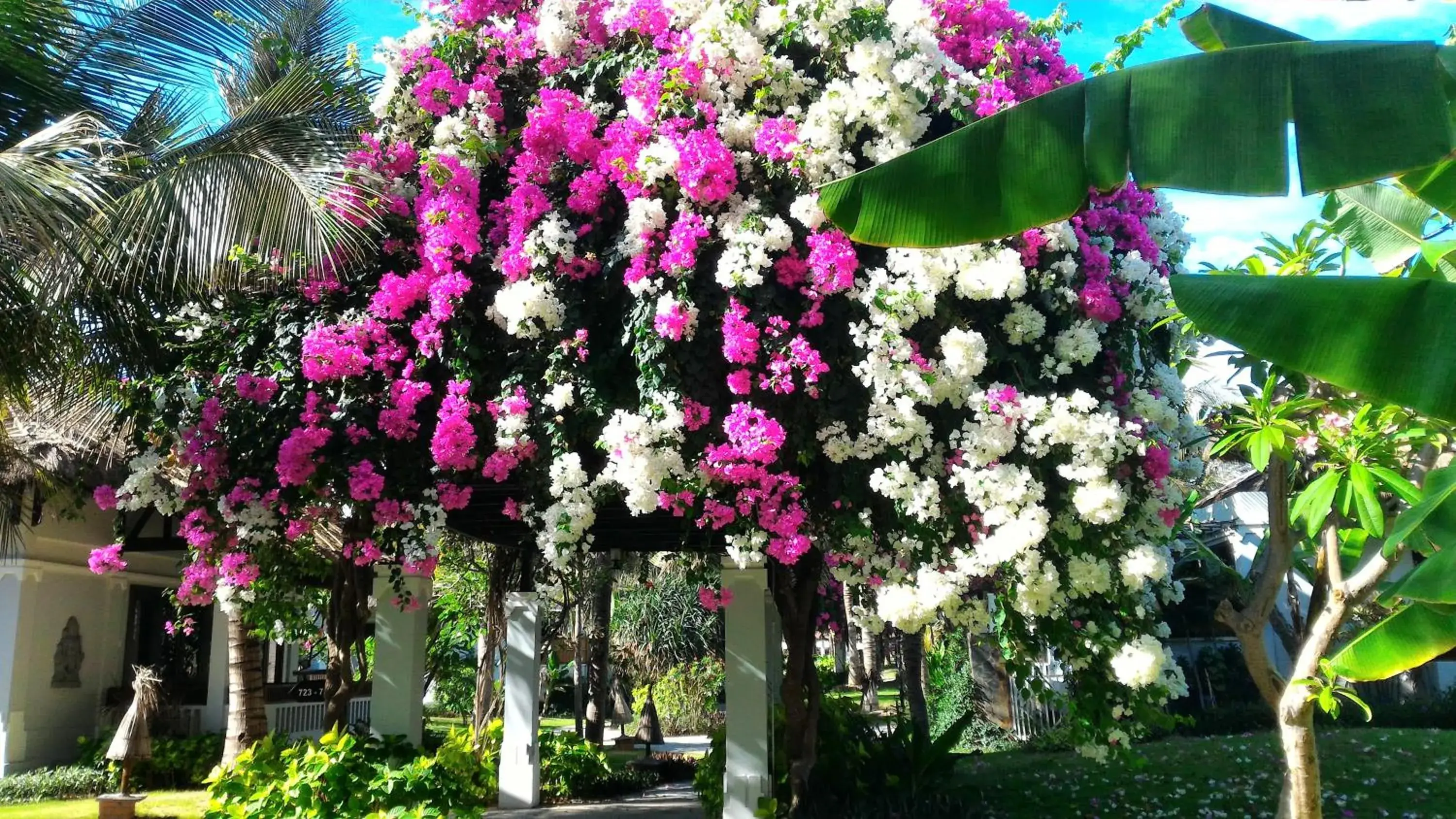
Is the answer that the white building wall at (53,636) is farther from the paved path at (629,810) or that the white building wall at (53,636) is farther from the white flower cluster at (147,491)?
the white flower cluster at (147,491)

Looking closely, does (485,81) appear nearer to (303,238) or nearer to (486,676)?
(303,238)

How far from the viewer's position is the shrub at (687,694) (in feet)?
79.7

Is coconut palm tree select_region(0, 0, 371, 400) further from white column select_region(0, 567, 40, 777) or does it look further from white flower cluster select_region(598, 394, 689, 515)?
white column select_region(0, 567, 40, 777)

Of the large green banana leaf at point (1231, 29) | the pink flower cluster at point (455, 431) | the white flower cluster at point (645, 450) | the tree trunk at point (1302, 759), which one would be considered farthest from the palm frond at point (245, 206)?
the tree trunk at point (1302, 759)

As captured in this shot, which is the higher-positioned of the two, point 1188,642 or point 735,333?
point 735,333

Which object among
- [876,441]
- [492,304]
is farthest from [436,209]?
[876,441]

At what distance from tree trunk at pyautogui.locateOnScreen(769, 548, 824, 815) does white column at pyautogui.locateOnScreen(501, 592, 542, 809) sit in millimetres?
3537

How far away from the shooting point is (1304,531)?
284 inches

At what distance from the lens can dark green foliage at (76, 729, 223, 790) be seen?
14.0 metres

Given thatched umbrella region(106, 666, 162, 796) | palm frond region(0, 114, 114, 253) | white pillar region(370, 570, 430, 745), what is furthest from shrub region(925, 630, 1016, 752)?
palm frond region(0, 114, 114, 253)

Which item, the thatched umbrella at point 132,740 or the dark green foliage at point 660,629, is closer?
the thatched umbrella at point 132,740

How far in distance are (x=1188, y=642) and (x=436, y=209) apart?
15025mm

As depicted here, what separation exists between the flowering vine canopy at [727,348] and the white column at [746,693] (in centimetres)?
252

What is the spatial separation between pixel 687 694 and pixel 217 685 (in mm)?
10961
